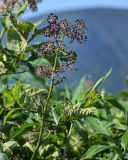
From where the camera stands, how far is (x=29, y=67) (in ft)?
5.76

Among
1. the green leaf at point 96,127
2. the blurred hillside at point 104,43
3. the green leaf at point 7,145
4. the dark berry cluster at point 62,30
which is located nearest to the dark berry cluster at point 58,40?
the dark berry cluster at point 62,30

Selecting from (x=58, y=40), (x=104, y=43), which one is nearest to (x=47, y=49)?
(x=58, y=40)

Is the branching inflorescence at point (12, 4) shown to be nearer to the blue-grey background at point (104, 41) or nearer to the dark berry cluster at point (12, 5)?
the dark berry cluster at point (12, 5)

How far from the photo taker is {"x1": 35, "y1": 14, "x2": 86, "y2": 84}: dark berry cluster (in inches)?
50.8

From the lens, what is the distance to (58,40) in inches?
51.6

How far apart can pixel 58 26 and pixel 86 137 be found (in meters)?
0.70

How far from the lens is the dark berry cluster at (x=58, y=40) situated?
1.29 m

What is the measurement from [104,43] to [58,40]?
50.2 ft

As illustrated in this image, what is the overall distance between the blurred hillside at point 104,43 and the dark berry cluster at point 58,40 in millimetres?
12175

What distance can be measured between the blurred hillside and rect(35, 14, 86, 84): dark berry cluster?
12.2 metres

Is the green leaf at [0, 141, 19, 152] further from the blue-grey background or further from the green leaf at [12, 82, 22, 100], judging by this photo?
the blue-grey background

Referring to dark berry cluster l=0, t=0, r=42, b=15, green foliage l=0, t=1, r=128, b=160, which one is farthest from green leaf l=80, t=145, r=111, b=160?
dark berry cluster l=0, t=0, r=42, b=15

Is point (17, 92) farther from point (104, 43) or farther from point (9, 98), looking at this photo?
point (104, 43)

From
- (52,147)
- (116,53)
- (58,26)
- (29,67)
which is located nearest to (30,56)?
(29,67)
